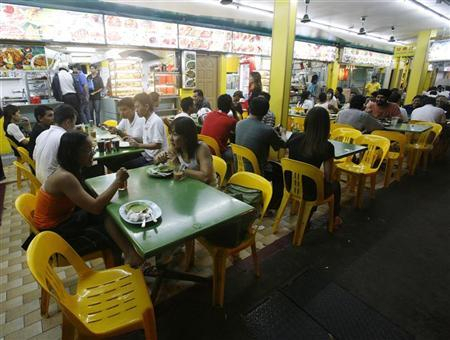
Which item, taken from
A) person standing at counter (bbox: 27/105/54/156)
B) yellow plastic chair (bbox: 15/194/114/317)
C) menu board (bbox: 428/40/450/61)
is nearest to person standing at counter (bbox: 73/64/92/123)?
person standing at counter (bbox: 27/105/54/156)

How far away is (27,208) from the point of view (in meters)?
1.90

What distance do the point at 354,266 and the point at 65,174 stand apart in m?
2.52

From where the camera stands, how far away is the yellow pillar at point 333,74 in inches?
447

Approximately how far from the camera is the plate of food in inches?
89.4

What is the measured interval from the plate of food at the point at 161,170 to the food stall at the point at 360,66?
11.4 m

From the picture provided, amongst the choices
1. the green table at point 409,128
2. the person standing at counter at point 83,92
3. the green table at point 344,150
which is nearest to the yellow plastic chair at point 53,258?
the green table at point 344,150

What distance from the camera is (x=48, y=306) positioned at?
199cm

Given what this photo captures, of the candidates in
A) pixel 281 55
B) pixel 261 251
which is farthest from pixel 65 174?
pixel 281 55

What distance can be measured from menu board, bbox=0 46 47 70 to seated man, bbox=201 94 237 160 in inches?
164

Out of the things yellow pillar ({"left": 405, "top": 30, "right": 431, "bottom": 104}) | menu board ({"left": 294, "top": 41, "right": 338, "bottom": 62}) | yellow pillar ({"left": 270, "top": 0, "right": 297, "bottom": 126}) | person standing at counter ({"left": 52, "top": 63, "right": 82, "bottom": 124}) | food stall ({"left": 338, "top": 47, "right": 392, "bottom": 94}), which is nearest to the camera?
yellow pillar ({"left": 270, "top": 0, "right": 297, "bottom": 126})

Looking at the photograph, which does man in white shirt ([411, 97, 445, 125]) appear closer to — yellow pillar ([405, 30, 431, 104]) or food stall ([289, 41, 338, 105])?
food stall ([289, 41, 338, 105])

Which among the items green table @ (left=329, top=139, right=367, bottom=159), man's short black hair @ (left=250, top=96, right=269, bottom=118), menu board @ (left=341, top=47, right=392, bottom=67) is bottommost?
green table @ (left=329, top=139, right=367, bottom=159)

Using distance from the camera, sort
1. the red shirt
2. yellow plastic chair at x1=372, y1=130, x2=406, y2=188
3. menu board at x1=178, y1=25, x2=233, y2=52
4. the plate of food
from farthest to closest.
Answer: menu board at x1=178, y1=25, x2=233, y2=52 → yellow plastic chair at x1=372, y1=130, x2=406, y2=188 → the red shirt → the plate of food

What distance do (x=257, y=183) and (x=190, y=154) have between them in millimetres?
656
